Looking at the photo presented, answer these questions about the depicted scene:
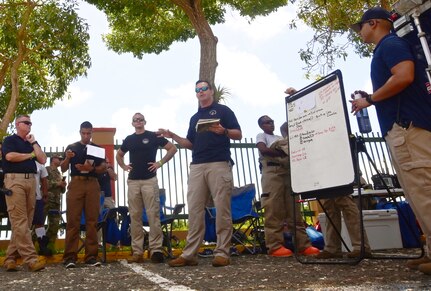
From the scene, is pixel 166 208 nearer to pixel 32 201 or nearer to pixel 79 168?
pixel 79 168

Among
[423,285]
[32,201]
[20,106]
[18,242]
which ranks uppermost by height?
[20,106]

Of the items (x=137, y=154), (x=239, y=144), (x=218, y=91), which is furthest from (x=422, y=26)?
(x=239, y=144)

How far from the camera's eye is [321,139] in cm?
440

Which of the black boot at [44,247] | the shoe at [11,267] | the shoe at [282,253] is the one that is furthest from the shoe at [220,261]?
the black boot at [44,247]

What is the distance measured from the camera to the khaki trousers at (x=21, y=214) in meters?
5.28

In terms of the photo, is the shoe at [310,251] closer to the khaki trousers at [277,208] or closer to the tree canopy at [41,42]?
the khaki trousers at [277,208]

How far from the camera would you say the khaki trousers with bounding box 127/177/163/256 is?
5953 mm

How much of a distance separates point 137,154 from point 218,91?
3542 millimetres

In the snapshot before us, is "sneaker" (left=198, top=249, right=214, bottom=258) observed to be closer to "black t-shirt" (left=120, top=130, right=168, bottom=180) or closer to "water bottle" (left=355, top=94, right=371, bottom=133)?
"black t-shirt" (left=120, top=130, right=168, bottom=180)

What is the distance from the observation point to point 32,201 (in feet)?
18.3

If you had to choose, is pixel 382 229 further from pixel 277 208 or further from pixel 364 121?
pixel 364 121

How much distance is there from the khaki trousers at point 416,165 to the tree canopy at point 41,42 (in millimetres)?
10188

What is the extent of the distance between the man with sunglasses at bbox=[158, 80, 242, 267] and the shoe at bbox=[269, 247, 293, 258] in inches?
53.8

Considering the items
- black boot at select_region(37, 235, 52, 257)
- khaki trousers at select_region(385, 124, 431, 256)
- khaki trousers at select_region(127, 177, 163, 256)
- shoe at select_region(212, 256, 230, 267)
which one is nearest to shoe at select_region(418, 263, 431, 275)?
khaki trousers at select_region(385, 124, 431, 256)
